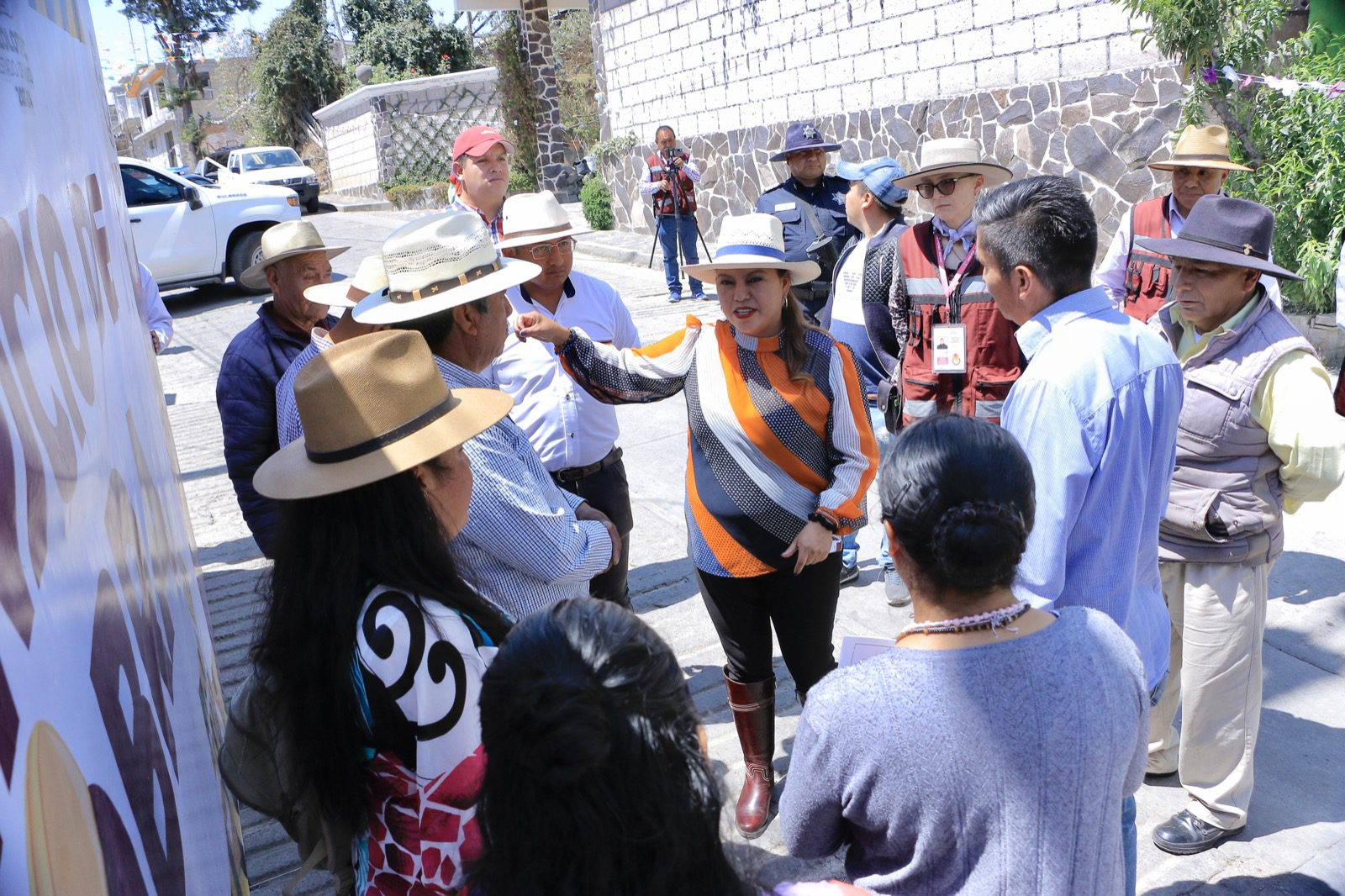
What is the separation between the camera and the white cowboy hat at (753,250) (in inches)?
115

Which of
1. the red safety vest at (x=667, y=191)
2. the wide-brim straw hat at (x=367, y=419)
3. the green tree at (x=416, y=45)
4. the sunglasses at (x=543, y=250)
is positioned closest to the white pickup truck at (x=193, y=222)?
the red safety vest at (x=667, y=191)

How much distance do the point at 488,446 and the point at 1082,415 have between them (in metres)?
1.21

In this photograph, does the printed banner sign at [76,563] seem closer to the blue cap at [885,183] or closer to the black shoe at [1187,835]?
the black shoe at [1187,835]

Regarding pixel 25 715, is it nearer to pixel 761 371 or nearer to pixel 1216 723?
pixel 761 371

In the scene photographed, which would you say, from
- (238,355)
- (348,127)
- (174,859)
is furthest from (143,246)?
(348,127)

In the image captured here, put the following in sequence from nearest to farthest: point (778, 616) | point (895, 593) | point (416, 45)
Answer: point (778, 616) → point (895, 593) → point (416, 45)

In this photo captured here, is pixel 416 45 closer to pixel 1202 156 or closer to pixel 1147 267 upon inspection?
pixel 1202 156

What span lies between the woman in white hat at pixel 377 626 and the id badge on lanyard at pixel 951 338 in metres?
2.54

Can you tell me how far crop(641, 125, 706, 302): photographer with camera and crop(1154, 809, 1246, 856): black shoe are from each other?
9.39 metres

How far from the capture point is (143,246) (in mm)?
13164

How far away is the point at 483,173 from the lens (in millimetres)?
4703

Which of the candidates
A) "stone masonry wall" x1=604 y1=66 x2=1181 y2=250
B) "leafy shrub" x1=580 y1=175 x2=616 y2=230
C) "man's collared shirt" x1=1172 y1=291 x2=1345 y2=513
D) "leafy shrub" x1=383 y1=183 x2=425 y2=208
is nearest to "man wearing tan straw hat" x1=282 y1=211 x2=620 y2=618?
"man's collared shirt" x1=1172 y1=291 x2=1345 y2=513

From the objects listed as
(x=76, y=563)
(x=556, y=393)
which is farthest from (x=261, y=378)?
(x=76, y=563)

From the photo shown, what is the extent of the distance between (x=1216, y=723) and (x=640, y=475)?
4.02m
